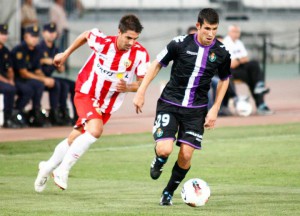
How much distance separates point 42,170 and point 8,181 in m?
1.06

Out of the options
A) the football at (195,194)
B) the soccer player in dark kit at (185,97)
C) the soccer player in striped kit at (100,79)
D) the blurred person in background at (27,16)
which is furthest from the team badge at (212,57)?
the blurred person in background at (27,16)

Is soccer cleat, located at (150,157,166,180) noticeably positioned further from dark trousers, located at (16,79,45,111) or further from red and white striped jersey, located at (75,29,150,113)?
dark trousers, located at (16,79,45,111)

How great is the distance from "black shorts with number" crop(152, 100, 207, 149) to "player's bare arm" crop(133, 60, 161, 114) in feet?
1.08

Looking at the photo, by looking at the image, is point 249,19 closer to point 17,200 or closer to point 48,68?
point 48,68

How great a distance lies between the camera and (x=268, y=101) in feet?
82.8

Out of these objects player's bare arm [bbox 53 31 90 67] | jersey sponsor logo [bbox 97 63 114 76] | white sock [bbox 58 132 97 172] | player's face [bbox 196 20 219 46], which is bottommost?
white sock [bbox 58 132 97 172]

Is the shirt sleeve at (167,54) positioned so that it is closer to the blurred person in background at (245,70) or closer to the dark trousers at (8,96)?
the dark trousers at (8,96)

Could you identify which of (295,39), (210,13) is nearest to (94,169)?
(210,13)

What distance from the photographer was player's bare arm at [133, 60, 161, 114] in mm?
10727

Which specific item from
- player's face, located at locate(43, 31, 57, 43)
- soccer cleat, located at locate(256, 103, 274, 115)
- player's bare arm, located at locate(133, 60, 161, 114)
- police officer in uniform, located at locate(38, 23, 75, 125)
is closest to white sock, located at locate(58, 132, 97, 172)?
player's bare arm, located at locate(133, 60, 161, 114)

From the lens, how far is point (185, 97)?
11.1 meters

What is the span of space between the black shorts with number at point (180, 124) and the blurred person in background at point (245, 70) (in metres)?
11.0

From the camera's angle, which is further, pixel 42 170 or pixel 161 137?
pixel 42 170

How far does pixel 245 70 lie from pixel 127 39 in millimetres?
10796
